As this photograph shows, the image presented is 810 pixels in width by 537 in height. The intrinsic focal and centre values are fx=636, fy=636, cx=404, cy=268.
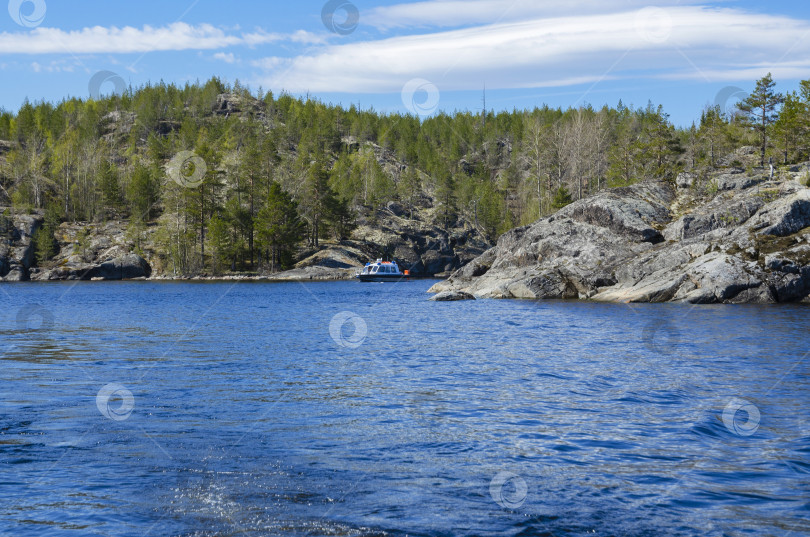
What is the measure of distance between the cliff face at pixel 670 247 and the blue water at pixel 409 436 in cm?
1716

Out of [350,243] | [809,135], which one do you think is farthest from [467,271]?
[350,243]

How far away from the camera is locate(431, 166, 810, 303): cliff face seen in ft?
144

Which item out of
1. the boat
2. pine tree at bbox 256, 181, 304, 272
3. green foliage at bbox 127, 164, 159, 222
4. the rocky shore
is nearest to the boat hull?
the boat

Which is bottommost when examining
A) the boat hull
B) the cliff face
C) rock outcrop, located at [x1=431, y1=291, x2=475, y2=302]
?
the boat hull

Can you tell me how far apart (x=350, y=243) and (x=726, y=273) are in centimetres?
8272

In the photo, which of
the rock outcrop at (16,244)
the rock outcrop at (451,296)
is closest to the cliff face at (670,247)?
the rock outcrop at (451,296)

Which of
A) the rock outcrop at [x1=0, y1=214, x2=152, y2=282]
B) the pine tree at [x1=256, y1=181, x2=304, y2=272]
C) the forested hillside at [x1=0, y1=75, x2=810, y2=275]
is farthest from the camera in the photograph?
the rock outcrop at [x1=0, y1=214, x2=152, y2=282]

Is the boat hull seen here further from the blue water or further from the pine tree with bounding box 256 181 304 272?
the blue water

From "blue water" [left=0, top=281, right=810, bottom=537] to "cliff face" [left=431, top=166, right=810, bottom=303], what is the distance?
17163mm

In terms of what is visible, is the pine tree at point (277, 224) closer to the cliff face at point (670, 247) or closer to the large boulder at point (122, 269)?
the large boulder at point (122, 269)

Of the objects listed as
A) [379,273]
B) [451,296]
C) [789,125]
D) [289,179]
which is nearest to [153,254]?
[289,179]

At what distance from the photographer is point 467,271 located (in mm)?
73250

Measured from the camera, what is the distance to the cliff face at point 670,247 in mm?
43750

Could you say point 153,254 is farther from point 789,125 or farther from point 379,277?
point 789,125
